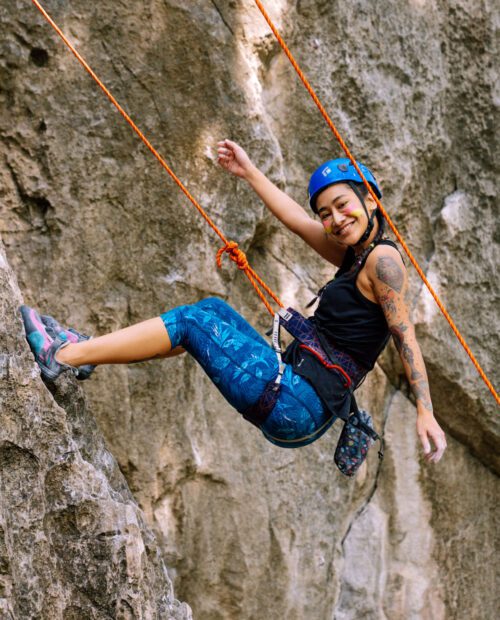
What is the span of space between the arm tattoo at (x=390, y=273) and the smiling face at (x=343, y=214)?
8.4 inches

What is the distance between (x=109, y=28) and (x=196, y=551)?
120 inches

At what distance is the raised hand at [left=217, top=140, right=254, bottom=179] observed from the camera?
164 inches

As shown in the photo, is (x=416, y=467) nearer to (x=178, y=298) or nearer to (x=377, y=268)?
(x=178, y=298)

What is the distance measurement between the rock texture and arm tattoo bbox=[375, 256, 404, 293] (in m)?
1.34

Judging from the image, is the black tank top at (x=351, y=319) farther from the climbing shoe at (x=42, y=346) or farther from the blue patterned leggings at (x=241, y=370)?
the climbing shoe at (x=42, y=346)

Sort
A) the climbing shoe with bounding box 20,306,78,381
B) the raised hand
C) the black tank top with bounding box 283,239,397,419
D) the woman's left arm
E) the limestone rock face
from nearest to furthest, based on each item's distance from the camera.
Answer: the limestone rock face → the climbing shoe with bounding box 20,306,78,381 → the woman's left arm → the black tank top with bounding box 283,239,397,419 → the raised hand

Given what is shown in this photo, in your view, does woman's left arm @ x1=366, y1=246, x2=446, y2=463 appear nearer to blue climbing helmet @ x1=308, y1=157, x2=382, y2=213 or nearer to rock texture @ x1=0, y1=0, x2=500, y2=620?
blue climbing helmet @ x1=308, y1=157, x2=382, y2=213

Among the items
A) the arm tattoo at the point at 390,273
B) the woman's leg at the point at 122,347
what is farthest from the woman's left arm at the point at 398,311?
the woman's leg at the point at 122,347

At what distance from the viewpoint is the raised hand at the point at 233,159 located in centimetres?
416

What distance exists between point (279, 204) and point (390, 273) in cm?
90

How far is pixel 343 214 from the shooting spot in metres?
3.73

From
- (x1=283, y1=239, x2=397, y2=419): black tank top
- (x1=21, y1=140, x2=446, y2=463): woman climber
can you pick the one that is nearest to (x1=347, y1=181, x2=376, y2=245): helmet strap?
(x1=21, y1=140, x2=446, y2=463): woman climber

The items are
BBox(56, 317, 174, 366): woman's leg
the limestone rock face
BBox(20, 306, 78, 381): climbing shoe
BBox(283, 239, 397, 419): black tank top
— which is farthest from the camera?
BBox(283, 239, 397, 419): black tank top

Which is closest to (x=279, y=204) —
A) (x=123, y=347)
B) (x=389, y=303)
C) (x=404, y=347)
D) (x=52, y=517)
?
(x=389, y=303)
